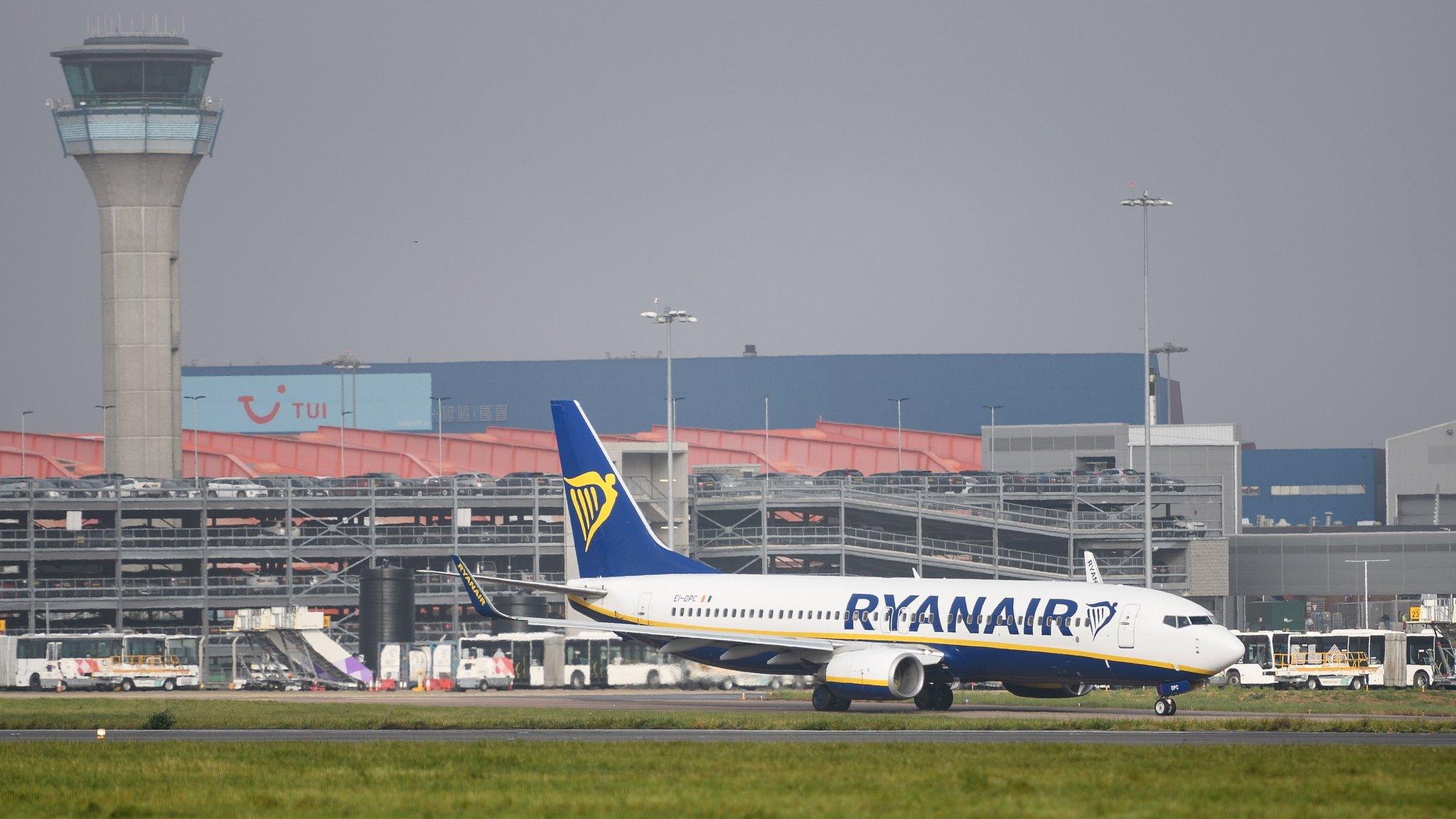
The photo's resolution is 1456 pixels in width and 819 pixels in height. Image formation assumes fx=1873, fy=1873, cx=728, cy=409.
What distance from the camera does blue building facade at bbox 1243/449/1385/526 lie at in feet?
598

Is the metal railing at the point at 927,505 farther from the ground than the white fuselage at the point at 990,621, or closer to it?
farther from the ground

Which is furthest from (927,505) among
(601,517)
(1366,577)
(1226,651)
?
(1226,651)

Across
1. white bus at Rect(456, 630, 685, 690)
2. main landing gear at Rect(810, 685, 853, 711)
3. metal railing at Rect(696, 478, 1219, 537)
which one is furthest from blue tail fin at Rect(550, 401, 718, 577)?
metal railing at Rect(696, 478, 1219, 537)

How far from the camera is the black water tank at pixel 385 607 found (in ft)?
291

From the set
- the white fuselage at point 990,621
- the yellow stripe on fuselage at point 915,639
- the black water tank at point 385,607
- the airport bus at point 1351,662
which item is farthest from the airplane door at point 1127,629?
the black water tank at point 385,607

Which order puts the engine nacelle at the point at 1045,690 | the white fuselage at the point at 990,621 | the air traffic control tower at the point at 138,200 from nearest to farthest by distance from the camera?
the white fuselage at the point at 990,621, the engine nacelle at the point at 1045,690, the air traffic control tower at the point at 138,200

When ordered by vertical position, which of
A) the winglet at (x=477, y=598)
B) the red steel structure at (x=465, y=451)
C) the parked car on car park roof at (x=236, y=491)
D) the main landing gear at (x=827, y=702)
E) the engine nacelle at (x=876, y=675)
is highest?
the red steel structure at (x=465, y=451)

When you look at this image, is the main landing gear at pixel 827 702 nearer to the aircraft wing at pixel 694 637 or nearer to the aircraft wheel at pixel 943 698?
the aircraft wing at pixel 694 637

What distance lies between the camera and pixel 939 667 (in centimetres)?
5388

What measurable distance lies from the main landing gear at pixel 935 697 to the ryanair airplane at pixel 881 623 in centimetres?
4

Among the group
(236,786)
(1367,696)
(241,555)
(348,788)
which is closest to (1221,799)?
(348,788)

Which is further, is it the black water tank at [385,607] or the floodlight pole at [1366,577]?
the floodlight pole at [1366,577]

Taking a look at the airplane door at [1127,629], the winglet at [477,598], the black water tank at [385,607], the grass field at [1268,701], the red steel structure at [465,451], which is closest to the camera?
the airplane door at [1127,629]

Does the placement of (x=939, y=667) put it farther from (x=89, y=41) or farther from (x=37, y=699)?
(x=89, y=41)
